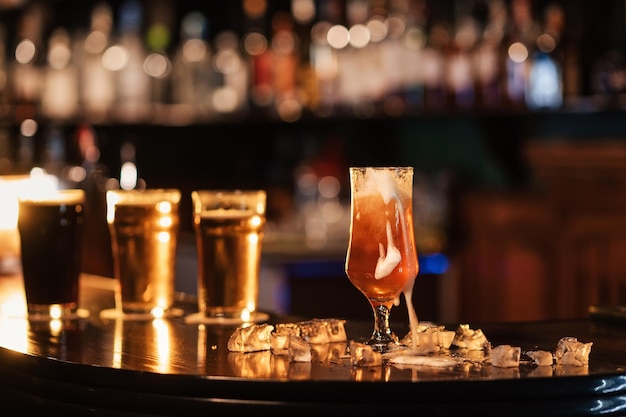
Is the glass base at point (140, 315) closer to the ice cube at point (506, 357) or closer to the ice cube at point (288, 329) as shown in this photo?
the ice cube at point (288, 329)

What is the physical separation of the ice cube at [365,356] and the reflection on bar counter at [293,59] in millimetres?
2736

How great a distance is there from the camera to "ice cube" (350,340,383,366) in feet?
4.20

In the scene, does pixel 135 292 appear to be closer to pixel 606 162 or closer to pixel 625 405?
pixel 625 405

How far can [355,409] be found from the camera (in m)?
1.15

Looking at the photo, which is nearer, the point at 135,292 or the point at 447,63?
the point at 135,292

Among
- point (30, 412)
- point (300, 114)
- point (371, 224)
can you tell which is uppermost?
point (300, 114)

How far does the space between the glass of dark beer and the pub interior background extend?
2.12m

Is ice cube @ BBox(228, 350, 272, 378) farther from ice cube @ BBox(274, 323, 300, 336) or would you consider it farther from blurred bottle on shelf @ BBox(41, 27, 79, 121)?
blurred bottle on shelf @ BBox(41, 27, 79, 121)

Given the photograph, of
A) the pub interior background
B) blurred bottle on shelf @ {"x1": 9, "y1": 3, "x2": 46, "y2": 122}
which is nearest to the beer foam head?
the pub interior background

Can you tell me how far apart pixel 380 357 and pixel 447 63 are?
10.2 ft

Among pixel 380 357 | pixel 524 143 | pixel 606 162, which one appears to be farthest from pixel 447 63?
pixel 380 357

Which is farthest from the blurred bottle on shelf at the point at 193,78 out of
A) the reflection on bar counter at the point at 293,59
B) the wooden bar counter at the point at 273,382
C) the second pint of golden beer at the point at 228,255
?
the wooden bar counter at the point at 273,382

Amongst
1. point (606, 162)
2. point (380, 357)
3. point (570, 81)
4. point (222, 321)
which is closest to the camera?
point (380, 357)

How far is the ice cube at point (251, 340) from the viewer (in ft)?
4.59
